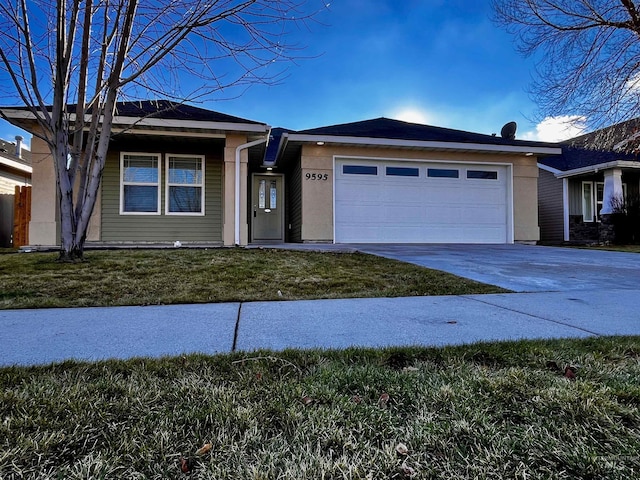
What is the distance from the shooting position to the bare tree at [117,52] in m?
5.30

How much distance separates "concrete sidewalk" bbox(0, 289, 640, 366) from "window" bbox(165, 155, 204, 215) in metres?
6.39

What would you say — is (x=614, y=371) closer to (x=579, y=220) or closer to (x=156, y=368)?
(x=156, y=368)

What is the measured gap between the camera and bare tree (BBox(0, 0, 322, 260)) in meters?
5.30

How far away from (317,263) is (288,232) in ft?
22.3

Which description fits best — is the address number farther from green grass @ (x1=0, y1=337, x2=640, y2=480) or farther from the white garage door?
green grass @ (x1=0, y1=337, x2=640, y2=480)

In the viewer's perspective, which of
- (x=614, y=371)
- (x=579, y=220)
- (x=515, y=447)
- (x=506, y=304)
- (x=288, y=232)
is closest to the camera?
(x=515, y=447)

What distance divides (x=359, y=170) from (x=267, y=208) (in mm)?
3916

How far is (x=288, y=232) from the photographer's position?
13008 millimetres

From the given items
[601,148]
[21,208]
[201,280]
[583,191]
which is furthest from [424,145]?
[21,208]

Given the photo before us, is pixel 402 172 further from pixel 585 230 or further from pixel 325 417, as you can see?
pixel 325 417

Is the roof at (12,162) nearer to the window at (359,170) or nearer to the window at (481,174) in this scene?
the window at (359,170)

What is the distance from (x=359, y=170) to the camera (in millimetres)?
10625

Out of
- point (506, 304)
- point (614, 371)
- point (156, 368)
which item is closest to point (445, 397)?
point (614, 371)

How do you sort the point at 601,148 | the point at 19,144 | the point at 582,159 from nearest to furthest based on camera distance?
the point at 601,148, the point at 582,159, the point at 19,144
